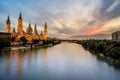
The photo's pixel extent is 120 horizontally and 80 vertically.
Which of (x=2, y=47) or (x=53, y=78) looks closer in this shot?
(x=53, y=78)

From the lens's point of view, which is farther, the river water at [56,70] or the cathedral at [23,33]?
the cathedral at [23,33]

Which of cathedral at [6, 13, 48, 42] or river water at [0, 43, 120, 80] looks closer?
river water at [0, 43, 120, 80]

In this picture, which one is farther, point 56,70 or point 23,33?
point 23,33

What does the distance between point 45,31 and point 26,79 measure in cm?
12078

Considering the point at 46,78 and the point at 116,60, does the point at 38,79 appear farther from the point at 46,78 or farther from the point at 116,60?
the point at 116,60

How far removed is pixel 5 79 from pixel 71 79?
460 cm

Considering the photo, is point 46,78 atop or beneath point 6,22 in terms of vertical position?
beneath

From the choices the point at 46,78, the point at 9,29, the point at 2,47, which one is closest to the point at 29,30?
the point at 9,29

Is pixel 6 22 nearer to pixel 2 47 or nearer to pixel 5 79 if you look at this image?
pixel 2 47

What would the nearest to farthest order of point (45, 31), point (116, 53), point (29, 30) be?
point (116, 53) → point (29, 30) → point (45, 31)

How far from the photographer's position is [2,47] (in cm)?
4225

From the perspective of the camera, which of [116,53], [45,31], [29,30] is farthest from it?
[45,31]

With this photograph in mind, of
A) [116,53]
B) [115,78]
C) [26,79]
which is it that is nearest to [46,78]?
[26,79]

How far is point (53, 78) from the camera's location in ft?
43.4
